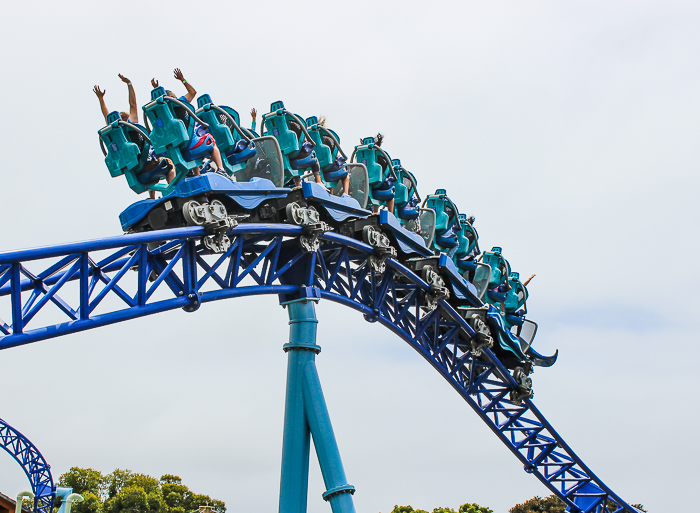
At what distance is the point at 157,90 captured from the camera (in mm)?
8758

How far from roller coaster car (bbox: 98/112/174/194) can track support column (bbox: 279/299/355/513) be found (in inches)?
94.0

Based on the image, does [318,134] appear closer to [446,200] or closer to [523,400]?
[446,200]

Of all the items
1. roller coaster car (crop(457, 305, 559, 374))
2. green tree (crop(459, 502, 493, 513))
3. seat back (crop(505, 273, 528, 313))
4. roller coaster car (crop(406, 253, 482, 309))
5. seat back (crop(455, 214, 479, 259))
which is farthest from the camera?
green tree (crop(459, 502, 493, 513))

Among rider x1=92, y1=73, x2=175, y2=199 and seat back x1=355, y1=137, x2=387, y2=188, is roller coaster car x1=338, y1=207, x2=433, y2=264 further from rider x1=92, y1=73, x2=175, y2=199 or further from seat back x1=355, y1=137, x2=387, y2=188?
rider x1=92, y1=73, x2=175, y2=199

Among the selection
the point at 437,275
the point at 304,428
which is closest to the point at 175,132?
the point at 304,428

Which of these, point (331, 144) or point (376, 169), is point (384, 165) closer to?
point (376, 169)

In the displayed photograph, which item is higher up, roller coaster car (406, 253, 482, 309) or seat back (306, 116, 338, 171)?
seat back (306, 116, 338, 171)

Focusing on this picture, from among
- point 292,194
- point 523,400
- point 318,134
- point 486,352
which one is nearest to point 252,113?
point 318,134

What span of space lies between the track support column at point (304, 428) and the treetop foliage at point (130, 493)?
24.7 metres

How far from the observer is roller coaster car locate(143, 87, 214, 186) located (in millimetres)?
8664

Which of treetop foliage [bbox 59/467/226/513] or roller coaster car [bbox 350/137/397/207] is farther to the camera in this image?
treetop foliage [bbox 59/467/226/513]

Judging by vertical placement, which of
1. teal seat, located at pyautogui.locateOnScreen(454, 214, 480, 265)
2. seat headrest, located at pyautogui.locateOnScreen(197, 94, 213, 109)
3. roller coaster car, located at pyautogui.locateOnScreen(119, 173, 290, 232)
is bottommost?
roller coaster car, located at pyautogui.locateOnScreen(119, 173, 290, 232)

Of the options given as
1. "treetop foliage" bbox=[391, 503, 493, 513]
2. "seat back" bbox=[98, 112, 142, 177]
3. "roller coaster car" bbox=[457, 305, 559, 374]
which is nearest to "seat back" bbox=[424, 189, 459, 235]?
"roller coaster car" bbox=[457, 305, 559, 374]

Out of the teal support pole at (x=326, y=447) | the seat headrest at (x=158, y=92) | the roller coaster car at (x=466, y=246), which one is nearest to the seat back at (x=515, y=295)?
the roller coaster car at (x=466, y=246)
